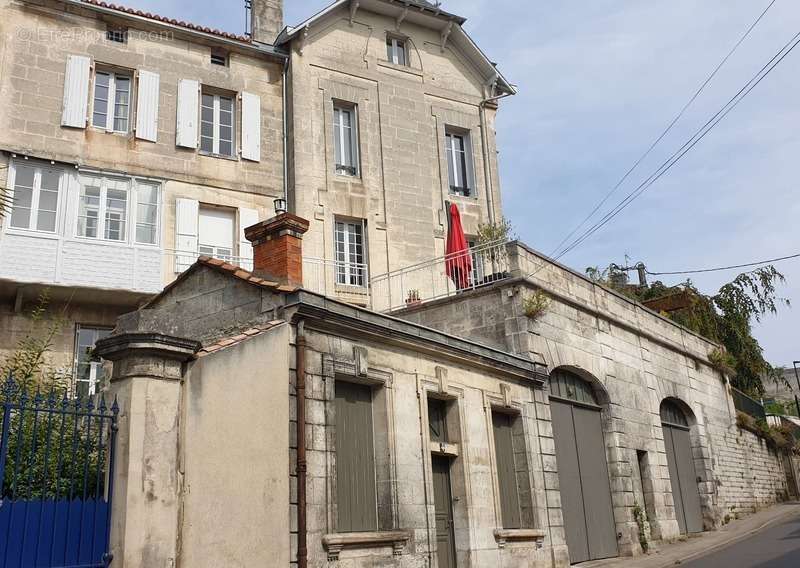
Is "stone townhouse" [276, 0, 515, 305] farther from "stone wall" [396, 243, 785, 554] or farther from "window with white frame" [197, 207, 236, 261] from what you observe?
"stone wall" [396, 243, 785, 554]

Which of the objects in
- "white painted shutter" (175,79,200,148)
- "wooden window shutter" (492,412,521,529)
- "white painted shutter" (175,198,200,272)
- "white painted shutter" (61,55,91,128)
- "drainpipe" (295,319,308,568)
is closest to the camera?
"drainpipe" (295,319,308,568)

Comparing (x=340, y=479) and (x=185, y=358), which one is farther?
(x=340, y=479)

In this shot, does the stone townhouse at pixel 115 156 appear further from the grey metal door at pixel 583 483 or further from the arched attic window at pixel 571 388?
the grey metal door at pixel 583 483

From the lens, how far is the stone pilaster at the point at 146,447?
23.3ft

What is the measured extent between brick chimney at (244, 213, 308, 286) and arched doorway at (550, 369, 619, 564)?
553 centimetres

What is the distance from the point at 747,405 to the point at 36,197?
20.7m

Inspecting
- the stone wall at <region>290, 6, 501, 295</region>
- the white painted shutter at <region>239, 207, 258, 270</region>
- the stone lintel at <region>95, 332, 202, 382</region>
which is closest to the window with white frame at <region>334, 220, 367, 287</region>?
the stone wall at <region>290, 6, 501, 295</region>

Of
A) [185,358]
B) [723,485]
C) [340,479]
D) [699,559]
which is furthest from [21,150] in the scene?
[723,485]

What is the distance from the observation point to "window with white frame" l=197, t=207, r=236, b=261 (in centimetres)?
1666

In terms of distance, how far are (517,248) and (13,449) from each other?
8.06 m

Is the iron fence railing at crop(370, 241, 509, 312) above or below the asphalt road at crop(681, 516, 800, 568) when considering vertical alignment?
above

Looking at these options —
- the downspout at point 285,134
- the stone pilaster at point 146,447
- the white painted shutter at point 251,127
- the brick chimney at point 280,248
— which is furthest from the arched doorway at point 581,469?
the white painted shutter at point 251,127

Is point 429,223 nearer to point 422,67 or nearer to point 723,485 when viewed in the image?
point 422,67

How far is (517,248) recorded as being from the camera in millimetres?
13102
